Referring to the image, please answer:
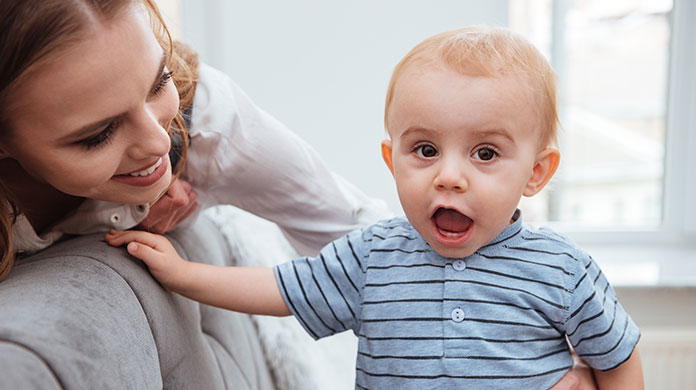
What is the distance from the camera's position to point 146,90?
0.74 meters

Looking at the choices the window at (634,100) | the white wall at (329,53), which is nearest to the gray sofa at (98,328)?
the white wall at (329,53)

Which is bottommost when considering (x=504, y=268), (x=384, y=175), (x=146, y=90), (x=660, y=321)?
(x=660, y=321)

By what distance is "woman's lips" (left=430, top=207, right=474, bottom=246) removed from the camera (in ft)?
2.60

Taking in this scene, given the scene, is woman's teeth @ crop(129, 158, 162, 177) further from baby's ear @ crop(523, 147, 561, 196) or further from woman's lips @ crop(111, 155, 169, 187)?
baby's ear @ crop(523, 147, 561, 196)

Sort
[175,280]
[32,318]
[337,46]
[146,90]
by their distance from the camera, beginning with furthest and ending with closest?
[337,46], [175,280], [146,90], [32,318]

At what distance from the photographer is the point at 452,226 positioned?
2.61ft

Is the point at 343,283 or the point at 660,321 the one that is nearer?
the point at 343,283

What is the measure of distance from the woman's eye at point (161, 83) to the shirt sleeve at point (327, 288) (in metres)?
0.29

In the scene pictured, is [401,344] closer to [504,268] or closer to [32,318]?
[504,268]

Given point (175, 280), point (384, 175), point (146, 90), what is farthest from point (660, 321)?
point (146, 90)

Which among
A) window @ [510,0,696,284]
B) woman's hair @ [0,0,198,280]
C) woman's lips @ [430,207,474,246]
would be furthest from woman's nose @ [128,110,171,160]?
window @ [510,0,696,284]

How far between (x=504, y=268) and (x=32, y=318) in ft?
1.80

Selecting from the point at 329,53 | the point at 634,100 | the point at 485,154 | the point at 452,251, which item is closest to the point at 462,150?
the point at 485,154

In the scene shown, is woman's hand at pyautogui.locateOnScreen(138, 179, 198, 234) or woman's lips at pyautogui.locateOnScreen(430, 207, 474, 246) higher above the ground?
woman's lips at pyautogui.locateOnScreen(430, 207, 474, 246)
